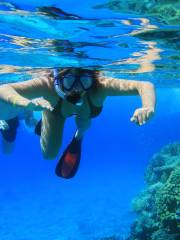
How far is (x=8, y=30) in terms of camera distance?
11820mm

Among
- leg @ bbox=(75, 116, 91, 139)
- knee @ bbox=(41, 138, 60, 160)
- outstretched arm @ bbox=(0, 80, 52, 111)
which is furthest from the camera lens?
knee @ bbox=(41, 138, 60, 160)

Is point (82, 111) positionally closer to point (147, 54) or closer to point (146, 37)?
point (146, 37)

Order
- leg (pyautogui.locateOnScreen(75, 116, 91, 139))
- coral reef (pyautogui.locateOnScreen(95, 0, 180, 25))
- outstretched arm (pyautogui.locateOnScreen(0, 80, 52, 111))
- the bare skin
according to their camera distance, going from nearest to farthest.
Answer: outstretched arm (pyautogui.locateOnScreen(0, 80, 52, 111)), the bare skin, coral reef (pyautogui.locateOnScreen(95, 0, 180, 25)), leg (pyautogui.locateOnScreen(75, 116, 91, 139))

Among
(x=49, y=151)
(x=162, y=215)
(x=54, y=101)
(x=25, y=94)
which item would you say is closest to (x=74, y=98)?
(x=54, y=101)

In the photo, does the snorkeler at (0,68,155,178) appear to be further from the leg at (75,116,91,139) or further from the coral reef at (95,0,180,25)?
the coral reef at (95,0,180,25)

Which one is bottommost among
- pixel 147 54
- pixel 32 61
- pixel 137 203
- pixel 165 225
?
pixel 165 225

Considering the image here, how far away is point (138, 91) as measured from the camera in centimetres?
771

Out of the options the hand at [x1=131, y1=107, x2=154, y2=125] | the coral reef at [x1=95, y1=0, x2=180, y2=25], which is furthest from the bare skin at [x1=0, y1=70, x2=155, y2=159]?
the coral reef at [x1=95, y1=0, x2=180, y2=25]

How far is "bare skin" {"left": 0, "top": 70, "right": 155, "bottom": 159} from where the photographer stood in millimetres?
6361

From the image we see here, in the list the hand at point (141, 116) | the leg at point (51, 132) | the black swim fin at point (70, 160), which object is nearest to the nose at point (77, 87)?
the leg at point (51, 132)

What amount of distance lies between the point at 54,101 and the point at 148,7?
3.55 meters

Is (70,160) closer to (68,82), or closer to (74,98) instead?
(74,98)

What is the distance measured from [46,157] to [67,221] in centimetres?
1572

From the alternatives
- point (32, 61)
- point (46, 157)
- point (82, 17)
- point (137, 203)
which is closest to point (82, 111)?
point (46, 157)
